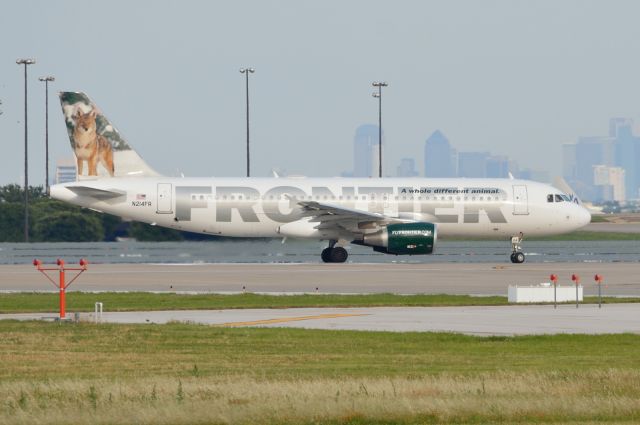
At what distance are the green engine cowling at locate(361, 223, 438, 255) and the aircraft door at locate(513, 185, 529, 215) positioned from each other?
4.79 m

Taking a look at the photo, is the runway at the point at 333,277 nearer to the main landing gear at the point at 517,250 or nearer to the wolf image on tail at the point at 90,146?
the main landing gear at the point at 517,250

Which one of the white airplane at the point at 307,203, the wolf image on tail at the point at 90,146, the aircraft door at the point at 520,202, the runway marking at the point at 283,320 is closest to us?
the runway marking at the point at 283,320

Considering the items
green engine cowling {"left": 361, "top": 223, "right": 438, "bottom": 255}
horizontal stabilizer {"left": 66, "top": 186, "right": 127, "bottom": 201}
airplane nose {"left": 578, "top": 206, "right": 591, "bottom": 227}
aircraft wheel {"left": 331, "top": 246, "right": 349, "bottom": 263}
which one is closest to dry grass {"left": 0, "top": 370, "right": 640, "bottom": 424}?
green engine cowling {"left": 361, "top": 223, "right": 438, "bottom": 255}

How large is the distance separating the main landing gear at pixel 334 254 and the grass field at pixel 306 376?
92.2ft

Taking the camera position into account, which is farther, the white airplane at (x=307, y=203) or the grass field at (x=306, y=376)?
the white airplane at (x=307, y=203)

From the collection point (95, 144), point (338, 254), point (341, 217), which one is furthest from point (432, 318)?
point (95, 144)

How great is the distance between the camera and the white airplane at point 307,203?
171 feet

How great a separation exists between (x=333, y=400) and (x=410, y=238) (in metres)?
35.6

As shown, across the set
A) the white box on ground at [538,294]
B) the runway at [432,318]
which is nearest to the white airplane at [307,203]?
the white box on ground at [538,294]

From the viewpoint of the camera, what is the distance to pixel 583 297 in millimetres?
33250

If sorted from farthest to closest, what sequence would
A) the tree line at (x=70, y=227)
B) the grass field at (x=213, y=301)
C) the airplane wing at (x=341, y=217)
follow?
1. the tree line at (x=70, y=227)
2. the airplane wing at (x=341, y=217)
3. the grass field at (x=213, y=301)

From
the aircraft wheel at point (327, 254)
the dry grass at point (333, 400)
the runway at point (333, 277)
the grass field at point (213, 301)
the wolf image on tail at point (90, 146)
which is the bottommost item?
the dry grass at point (333, 400)

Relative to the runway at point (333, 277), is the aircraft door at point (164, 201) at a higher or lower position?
higher

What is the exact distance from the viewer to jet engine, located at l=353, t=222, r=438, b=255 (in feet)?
166
